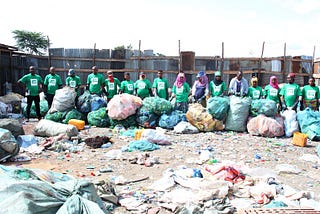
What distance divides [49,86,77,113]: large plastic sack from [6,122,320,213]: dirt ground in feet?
6.45

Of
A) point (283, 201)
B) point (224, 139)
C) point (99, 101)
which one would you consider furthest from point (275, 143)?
point (99, 101)

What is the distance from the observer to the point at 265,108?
291 inches

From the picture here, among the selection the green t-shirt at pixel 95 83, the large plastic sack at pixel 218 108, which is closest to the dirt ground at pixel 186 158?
the large plastic sack at pixel 218 108

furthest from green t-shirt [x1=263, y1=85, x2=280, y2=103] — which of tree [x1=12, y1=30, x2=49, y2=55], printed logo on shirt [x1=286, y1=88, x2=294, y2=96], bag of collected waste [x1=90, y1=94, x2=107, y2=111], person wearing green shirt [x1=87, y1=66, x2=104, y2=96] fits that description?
tree [x1=12, y1=30, x2=49, y2=55]

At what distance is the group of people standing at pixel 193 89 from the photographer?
7.72 m

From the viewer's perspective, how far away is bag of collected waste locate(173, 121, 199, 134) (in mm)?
7488

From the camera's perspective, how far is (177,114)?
26.1ft

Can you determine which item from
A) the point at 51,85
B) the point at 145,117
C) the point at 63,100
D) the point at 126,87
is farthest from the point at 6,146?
the point at 126,87

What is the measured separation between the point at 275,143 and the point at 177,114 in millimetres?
2507

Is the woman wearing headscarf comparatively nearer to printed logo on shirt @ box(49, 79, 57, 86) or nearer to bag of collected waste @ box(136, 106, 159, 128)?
bag of collected waste @ box(136, 106, 159, 128)

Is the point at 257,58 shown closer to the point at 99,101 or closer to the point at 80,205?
the point at 99,101

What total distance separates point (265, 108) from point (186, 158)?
2.90 metres

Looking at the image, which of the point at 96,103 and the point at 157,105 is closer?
the point at 157,105

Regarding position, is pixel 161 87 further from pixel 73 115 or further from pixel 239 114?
pixel 73 115
